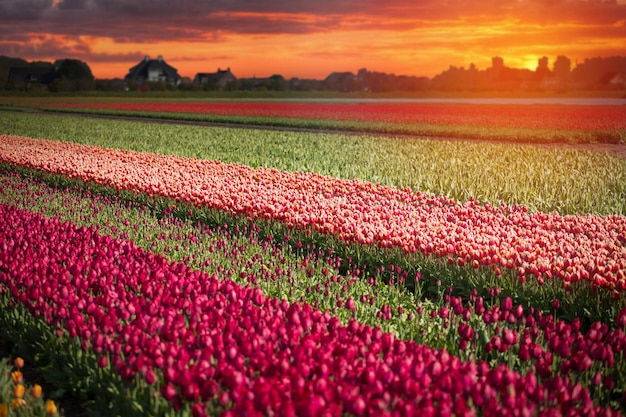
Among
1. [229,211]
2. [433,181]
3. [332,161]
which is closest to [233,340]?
[229,211]

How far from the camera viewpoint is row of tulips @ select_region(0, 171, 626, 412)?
16.8 ft

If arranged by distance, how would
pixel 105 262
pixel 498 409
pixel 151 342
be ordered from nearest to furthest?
pixel 498 409, pixel 151 342, pixel 105 262

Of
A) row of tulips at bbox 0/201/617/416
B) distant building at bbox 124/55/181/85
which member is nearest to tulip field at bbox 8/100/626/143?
row of tulips at bbox 0/201/617/416

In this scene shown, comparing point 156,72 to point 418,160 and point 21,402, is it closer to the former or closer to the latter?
point 418,160

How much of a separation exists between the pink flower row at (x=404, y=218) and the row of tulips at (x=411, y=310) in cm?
57

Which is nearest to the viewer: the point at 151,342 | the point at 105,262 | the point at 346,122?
the point at 151,342

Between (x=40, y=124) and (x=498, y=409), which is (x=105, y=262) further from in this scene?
(x=40, y=124)

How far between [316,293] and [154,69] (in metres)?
139

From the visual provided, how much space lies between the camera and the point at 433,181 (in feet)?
50.8

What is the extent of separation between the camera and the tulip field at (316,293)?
14.3 feet

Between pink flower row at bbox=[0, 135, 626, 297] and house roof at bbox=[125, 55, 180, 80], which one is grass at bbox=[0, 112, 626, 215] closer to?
pink flower row at bbox=[0, 135, 626, 297]

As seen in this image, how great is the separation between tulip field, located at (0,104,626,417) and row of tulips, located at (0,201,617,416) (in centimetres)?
2

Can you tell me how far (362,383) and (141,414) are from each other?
1513mm

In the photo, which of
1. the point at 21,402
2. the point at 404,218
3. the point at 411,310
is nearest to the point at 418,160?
the point at 404,218
